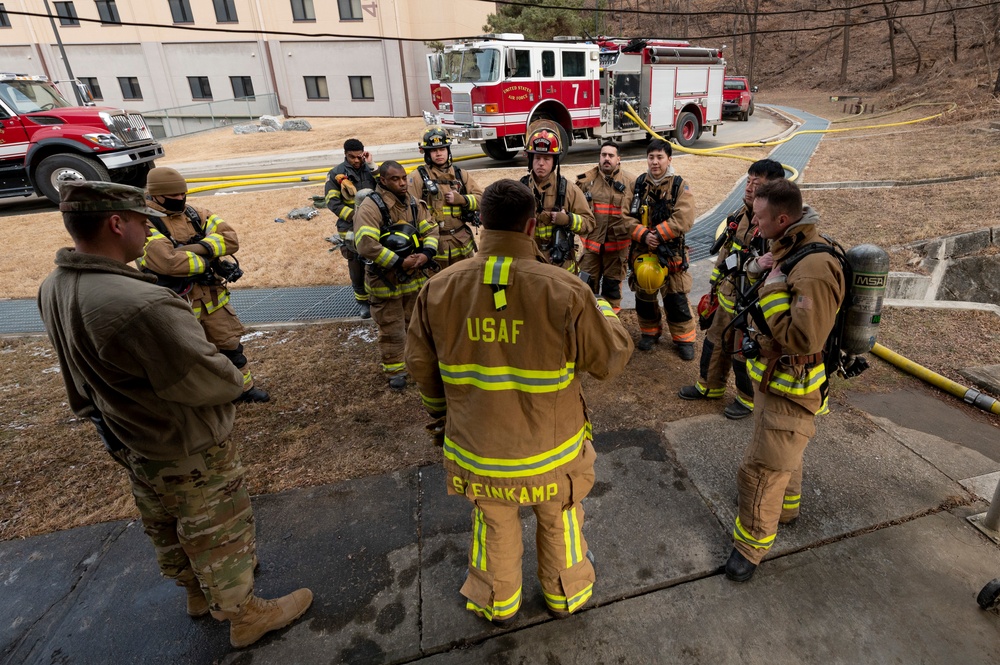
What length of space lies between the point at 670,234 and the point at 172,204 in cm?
376

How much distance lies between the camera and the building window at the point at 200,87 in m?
26.1

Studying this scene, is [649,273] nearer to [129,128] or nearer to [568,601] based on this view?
[568,601]

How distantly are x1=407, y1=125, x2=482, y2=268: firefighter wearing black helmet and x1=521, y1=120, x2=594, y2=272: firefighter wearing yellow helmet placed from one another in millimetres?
637

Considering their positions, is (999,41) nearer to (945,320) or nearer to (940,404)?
(945,320)

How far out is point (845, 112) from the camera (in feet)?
76.0

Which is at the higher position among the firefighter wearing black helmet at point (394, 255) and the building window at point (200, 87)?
the building window at point (200, 87)

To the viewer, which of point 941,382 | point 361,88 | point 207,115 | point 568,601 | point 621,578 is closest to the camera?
point 568,601

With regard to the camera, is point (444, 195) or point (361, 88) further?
point (361, 88)

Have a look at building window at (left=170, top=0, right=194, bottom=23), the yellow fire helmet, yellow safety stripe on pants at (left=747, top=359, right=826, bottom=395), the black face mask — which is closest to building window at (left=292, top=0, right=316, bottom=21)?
building window at (left=170, top=0, right=194, bottom=23)

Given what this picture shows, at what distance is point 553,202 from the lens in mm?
4453

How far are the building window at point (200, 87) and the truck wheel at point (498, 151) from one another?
67.2 feet

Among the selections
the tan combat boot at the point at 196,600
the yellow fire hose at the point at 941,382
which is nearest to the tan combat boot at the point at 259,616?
the tan combat boot at the point at 196,600

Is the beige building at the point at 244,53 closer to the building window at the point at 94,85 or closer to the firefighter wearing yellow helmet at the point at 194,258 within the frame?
the building window at the point at 94,85

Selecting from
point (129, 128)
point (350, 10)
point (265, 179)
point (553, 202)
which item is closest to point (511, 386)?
point (553, 202)
